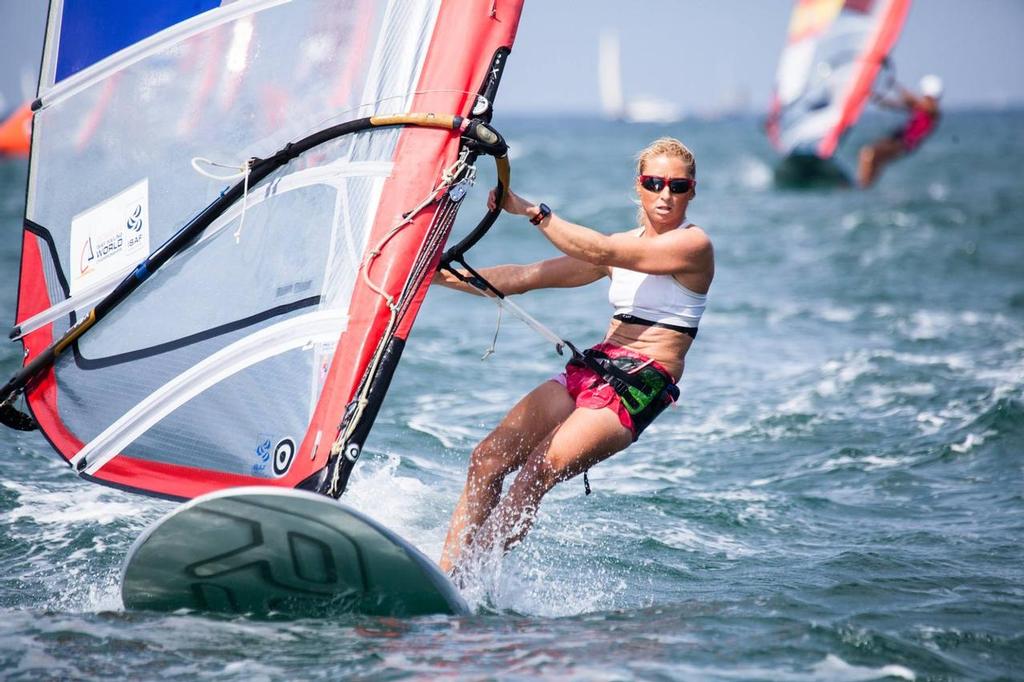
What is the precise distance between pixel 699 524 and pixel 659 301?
1705 millimetres

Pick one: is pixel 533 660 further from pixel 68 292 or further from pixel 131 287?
pixel 68 292

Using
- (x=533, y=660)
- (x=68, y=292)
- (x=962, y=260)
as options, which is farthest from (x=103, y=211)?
(x=962, y=260)

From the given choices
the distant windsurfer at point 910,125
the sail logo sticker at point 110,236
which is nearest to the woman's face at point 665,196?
the sail logo sticker at point 110,236

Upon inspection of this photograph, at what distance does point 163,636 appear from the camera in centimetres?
390

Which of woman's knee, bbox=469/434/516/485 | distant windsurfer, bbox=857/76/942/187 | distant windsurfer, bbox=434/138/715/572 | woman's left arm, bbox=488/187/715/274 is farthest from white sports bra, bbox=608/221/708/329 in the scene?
distant windsurfer, bbox=857/76/942/187

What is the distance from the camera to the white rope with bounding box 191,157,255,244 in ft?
14.5

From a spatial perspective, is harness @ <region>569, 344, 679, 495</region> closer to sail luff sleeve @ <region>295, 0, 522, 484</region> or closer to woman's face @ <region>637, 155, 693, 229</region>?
woman's face @ <region>637, 155, 693, 229</region>

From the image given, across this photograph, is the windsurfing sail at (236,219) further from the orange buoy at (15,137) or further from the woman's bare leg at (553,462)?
the orange buoy at (15,137)

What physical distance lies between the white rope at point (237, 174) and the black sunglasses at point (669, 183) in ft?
4.84

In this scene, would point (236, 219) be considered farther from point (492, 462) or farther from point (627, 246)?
point (627, 246)

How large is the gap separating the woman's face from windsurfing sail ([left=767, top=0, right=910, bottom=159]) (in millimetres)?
23597

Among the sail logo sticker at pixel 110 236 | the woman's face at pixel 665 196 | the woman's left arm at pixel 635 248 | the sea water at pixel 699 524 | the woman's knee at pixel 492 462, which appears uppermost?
the woman's face at pixel 665 196

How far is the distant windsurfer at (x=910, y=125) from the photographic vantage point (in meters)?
24.3

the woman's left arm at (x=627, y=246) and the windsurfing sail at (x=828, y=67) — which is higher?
the windsurfing sail at (x=828, y=67)
